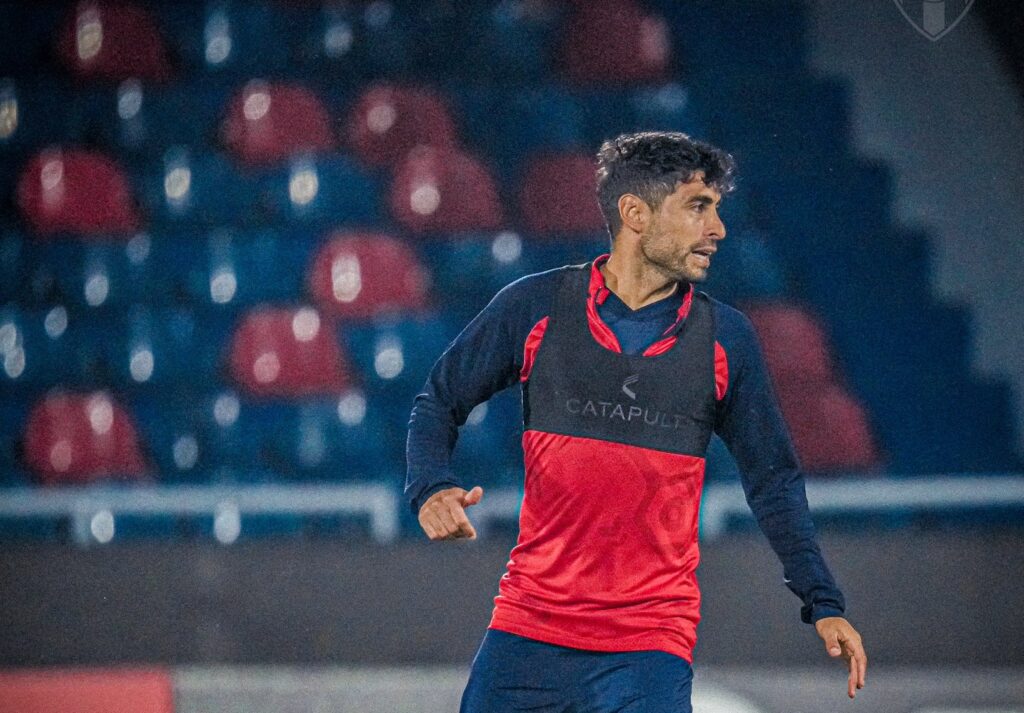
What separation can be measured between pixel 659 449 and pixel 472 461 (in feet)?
6.48

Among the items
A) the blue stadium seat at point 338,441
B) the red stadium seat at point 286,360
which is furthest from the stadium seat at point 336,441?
the red stadium seat at point 286,360

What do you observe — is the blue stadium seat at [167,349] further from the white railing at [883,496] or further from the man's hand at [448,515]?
the man's hand at [448,515]

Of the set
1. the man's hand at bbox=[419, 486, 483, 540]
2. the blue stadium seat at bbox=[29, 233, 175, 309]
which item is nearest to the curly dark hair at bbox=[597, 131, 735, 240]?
the man's hand at bbox=[419, 486, 483, 540]

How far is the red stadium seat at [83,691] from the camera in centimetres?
292

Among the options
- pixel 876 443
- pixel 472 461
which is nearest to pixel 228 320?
pixel 472 461

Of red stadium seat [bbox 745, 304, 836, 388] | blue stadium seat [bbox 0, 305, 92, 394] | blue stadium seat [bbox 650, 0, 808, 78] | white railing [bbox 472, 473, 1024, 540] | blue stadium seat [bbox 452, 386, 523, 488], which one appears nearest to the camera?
white railing [bbox 472, 473, 1024, 540]

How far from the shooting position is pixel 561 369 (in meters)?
1.99

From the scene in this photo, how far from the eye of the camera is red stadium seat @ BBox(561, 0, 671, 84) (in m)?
4.56

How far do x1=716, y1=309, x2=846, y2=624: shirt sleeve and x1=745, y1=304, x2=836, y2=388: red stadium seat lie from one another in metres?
1.98

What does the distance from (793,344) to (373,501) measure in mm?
1352

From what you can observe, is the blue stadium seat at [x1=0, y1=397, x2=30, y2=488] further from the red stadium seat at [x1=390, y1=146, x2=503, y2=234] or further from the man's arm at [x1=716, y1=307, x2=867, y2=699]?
the man's arm at [x1=716, y1=307, x2=867, y2=699]

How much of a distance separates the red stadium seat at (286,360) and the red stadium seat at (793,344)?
4.22 feet

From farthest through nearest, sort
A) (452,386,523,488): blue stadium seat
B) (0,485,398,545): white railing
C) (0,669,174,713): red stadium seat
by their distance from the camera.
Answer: (452,386,523,488): blue stadium seat
(0,485,398,545): white railing
(0,669,174,713): red stadium seat

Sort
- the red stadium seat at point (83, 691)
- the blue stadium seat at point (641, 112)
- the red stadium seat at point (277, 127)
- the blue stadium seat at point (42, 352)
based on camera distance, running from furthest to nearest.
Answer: the red stadium seat at point (277, 127)
the blue stadium seat at point (641, 112)
the blue stadium seat at point (42, 352)
the red stadium seat at point (83, 691)
